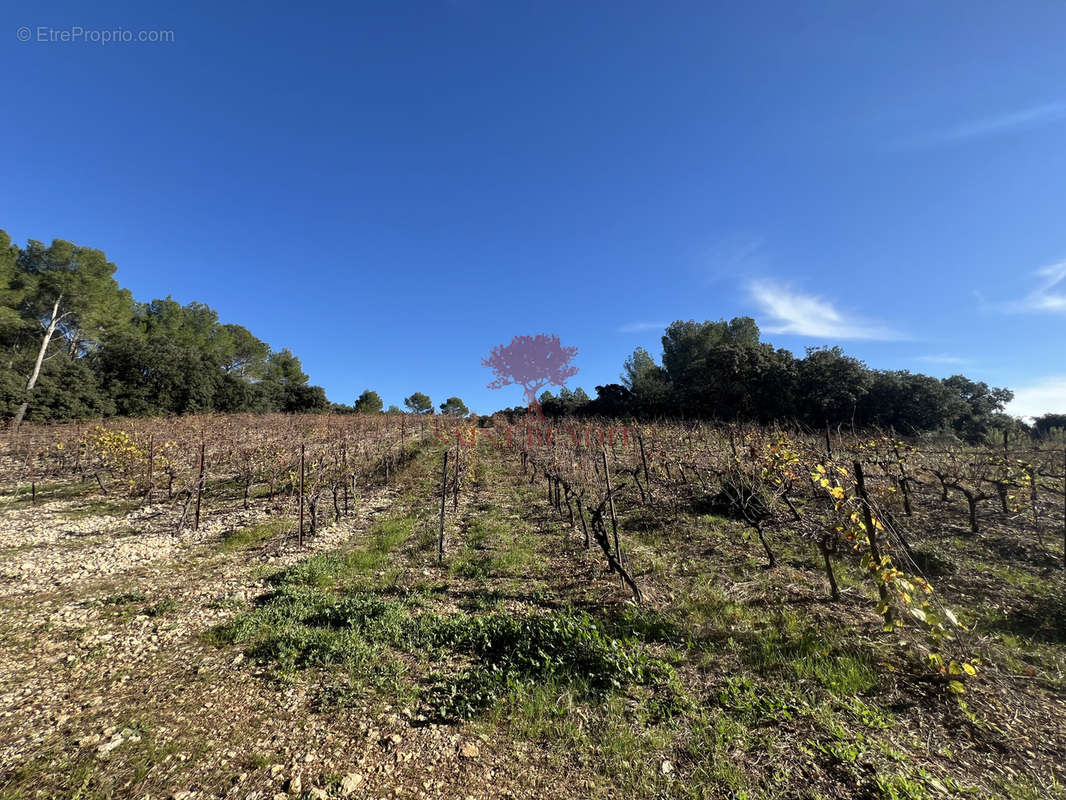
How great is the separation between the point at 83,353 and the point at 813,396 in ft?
157

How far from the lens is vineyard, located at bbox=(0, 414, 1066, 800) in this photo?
2562mm

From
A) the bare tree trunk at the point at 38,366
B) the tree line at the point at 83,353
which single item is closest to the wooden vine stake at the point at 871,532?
the bare tree trunk at the point at 38,366

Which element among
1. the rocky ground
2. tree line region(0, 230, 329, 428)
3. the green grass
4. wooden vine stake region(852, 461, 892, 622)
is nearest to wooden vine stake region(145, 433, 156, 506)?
the green grass

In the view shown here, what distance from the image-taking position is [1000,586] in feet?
16.6

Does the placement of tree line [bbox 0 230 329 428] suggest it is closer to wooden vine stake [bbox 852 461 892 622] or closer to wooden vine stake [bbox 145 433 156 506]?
wooden vine stake [bbox 145 433 156 506]

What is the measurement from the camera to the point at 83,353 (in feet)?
87.4

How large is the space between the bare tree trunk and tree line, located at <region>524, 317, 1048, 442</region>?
106 ft

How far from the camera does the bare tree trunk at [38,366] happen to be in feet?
61.0

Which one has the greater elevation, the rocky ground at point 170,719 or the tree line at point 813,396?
the tree line at point 813,396

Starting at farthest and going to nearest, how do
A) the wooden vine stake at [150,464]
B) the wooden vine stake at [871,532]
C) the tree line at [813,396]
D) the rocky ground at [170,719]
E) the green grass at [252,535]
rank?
the tree line at [813,396] → the wooden vine stake at [150,464] → the green grass at [252,535] → the wooden vine stake at [871,532] → the rocky ground at [170,719]

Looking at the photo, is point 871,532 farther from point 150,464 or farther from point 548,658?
point 150,464

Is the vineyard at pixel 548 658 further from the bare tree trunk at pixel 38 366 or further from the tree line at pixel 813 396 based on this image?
the bare tree trunk at pixel 38 366

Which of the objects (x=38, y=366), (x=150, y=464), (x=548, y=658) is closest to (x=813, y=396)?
(x=548, y=658)

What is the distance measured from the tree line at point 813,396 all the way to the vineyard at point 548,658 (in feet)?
42.3
